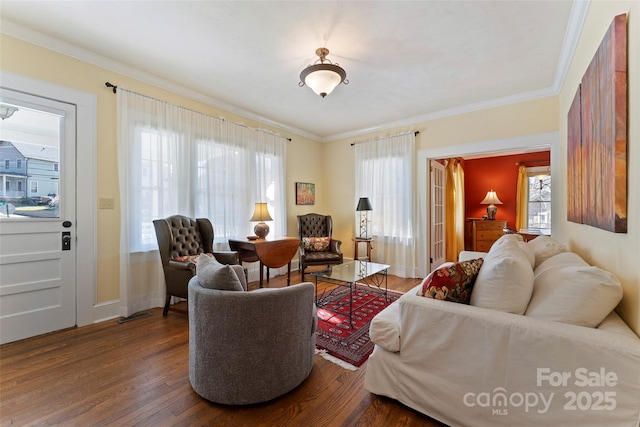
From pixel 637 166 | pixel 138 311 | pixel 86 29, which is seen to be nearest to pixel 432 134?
pixel 637 166

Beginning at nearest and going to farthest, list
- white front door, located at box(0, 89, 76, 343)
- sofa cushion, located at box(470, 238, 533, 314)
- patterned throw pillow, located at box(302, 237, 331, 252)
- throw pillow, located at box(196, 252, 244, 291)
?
1. sofa cushion, located at box(470, 238, 533, 314)
2. throw pillow, located at box(196, 252, 244, 291)
3. white front door, located at box(0, 89, 76, 343)
4. patterned throw pillow, located at box(302, 237, 331, 252)

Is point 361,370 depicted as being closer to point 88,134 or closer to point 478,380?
point 478,380

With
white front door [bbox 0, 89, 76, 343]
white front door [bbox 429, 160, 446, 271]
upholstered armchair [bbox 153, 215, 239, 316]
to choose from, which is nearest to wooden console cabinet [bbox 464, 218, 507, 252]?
white front door [bbox 429, 160, 446, 271]

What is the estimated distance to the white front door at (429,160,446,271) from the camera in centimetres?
436

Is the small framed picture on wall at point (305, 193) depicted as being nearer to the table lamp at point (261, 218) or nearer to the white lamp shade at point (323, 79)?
the table lamp at point (261, 218)

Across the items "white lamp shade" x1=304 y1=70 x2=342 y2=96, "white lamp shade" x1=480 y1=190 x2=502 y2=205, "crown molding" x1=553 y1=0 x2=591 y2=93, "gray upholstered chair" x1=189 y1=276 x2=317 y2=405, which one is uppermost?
"crown molding" x1=553 y1=0 x2=591 y2=93

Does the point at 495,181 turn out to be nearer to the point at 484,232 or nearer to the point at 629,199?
the point at 484,232

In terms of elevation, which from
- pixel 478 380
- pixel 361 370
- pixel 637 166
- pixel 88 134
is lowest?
pixel 361 370

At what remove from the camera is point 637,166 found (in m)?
1.10

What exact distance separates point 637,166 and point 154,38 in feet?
10.5

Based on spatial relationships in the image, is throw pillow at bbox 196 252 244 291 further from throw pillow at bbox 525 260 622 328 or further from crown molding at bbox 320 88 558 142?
crown molding at bbox 320 88 558 142

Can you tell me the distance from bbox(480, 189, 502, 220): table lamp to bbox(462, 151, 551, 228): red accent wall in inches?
6.5

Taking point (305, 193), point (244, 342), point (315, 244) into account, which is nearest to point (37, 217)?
point (244, 342)

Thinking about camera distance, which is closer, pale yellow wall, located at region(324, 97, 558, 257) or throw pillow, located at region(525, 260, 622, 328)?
throw pillow, located at region(525, 260, 622, 328)
